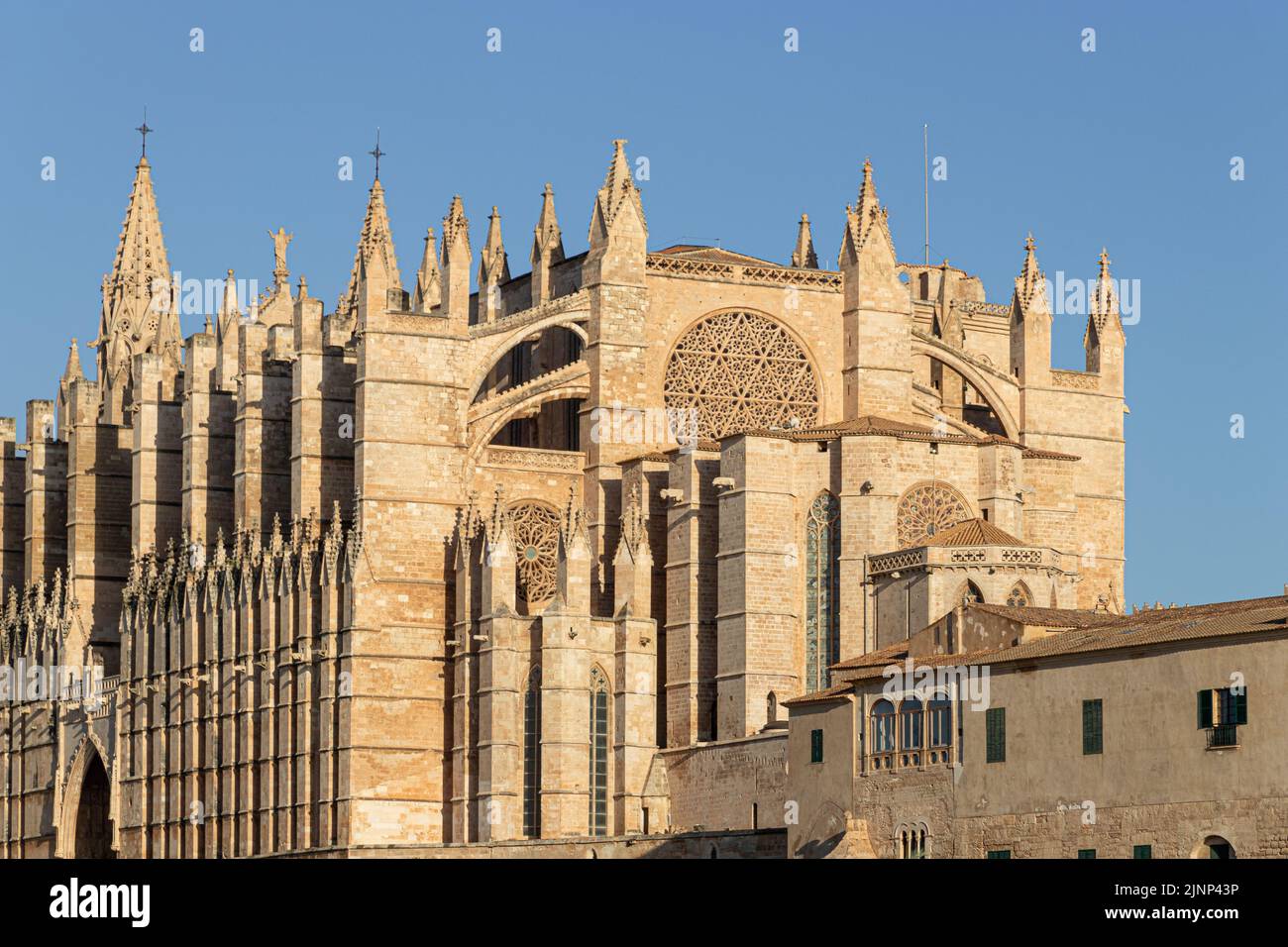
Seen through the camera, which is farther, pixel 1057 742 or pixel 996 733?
pixel 996 733

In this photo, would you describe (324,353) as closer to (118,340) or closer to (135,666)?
(135,666)

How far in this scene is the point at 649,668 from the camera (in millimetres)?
70750

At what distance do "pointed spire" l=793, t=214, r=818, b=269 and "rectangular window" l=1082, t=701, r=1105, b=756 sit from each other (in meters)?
32.4

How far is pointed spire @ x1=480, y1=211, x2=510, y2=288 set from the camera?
281 feet

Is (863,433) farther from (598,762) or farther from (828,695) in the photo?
(828,695)

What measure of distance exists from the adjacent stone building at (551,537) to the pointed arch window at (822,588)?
0.08 m

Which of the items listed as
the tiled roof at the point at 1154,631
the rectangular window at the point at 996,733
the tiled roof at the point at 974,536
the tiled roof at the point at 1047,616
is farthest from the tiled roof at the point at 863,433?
the rectangular window at the point at 996,733

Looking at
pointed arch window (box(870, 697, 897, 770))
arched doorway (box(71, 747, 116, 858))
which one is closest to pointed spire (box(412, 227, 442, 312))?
arched doorway (box(71, 747, 116, 858))

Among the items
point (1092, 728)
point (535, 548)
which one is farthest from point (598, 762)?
point (1092, 728)

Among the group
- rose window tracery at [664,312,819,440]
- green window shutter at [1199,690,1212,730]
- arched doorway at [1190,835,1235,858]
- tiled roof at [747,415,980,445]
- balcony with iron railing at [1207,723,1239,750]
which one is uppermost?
rose window tracery at [664,312,819,440]

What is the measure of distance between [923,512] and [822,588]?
9.72 ft

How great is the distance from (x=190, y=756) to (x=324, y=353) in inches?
425

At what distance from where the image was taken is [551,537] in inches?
2987

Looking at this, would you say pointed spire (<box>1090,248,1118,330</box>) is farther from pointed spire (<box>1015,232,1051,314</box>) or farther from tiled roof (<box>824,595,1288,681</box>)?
tiled roof (<box>824,595,1288,681</box>)
